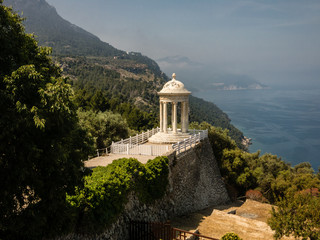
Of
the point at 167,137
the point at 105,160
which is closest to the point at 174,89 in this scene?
the point at 167,137

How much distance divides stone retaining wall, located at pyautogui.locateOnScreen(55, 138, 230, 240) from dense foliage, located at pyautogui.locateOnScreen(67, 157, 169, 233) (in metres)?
0.51

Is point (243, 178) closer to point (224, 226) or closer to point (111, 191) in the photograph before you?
point (224, 226)

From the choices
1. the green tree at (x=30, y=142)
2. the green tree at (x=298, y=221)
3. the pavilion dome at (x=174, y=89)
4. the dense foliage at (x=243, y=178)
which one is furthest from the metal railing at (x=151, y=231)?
the dense foliage at (x=243, y=178)

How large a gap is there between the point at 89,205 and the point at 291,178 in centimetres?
3171

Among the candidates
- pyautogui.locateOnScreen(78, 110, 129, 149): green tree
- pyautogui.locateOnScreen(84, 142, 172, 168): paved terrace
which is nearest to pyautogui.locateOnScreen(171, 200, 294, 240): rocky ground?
pyautogui.locateOnScreen(84, 142, 172, 168): paved terrace

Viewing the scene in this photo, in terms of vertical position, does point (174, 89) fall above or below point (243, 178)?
above

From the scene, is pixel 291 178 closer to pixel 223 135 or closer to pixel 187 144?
pixel 223 135

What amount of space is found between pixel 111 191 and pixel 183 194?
34.0ft

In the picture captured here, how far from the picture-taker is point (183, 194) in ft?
67.1

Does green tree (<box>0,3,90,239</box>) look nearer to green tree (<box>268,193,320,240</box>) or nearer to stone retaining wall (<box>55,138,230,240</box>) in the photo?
stone retaining wall (<box>55,138,230,240</box>)

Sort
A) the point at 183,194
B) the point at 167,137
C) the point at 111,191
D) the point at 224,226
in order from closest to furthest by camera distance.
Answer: the point at 111,191 < the point at 224,226 < the point at 183,194 < the point at 167,137

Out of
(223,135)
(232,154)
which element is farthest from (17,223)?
(223,135)

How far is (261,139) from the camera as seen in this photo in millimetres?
149375

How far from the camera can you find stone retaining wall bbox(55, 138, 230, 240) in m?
12.5
